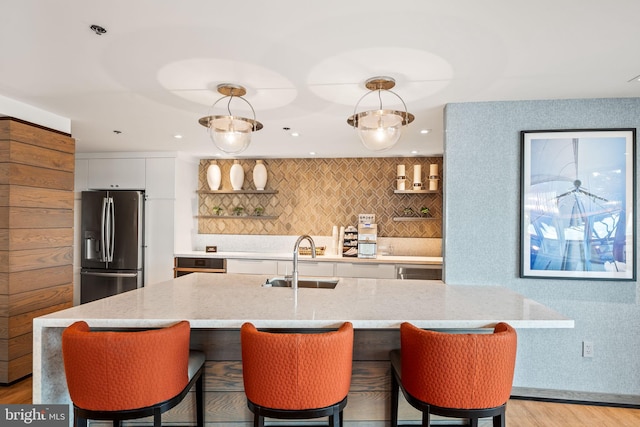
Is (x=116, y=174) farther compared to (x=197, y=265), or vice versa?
(x=116, y=174)

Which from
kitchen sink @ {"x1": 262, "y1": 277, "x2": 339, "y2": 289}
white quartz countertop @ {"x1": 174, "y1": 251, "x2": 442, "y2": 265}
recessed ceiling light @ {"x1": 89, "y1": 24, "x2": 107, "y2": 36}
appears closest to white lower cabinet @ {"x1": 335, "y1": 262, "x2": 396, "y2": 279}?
white quartz countertop @ {"x1": 174, "y1": 251, "x2": 442, "y2": 265}

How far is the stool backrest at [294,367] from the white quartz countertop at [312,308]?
222 millimetres

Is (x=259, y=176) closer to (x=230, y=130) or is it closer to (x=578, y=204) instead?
(x=230, y=130)

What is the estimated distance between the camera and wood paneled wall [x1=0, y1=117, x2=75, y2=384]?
285cm

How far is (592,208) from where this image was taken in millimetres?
2707

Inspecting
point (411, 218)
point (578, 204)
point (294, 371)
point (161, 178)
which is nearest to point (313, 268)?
point (411, 218)

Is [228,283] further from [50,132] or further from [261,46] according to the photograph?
[50,132]

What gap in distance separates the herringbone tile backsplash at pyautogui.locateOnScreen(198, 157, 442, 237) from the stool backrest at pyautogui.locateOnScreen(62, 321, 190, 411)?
402 cm

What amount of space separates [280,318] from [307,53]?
4.65ft

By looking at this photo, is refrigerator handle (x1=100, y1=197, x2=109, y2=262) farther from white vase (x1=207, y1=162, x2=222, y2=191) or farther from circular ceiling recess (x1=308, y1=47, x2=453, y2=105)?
circular ceiling recess (x1=308, y1=47, x2=453, y2=105)

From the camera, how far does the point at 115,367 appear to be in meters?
1.48

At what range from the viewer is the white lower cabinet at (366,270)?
15.4 feet

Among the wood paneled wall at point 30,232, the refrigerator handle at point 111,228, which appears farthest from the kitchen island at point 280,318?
the refrigerator handle at point 111,228

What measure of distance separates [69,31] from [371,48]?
1509 millimetres
